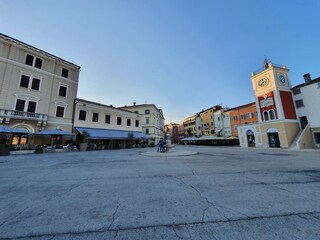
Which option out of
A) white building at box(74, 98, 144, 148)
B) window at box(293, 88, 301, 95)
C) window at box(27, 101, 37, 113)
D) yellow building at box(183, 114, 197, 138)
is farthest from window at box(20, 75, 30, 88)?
yellow building at box(183, 114, 197, 138)

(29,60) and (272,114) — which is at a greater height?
(29,60)

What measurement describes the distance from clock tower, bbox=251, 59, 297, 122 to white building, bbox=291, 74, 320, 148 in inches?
48.2

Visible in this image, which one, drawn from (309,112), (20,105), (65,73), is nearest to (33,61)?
(65,73)

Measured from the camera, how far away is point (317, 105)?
23172 mm

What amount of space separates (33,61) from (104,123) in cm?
1371

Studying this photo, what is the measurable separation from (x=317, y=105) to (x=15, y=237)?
35.1 m

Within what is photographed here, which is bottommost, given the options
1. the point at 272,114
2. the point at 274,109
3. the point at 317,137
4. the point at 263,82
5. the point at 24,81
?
the point at 317,137

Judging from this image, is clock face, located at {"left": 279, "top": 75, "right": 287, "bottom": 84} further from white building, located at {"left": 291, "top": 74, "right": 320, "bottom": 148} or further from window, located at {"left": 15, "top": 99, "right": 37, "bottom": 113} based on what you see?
window, located at {"left": 15, "top": 99, "right": 37, "bottom": 113}

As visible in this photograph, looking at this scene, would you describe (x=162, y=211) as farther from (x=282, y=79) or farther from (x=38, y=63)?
(x=282, y=79)

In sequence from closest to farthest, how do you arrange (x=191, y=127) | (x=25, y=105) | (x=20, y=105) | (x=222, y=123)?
(x=20, y=105), (x=25, y=105), (x=222, y=123), (x=191, y=127)

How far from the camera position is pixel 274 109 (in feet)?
86.8

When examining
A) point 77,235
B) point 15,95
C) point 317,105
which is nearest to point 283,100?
point 317,105

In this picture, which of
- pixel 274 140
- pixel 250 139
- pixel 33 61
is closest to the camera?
pixel 33 61

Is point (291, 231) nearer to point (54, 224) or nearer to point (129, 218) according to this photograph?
point (129, 218)
